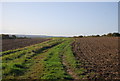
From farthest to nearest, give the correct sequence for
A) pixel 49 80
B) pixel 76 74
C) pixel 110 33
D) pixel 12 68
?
pixel 110 33 < pixel 12 68 < pixel 76 74 < pixel 49 80

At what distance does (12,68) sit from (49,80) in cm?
449

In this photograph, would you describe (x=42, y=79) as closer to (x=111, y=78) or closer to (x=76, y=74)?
(x=76, y=74)

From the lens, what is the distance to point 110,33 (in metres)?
108

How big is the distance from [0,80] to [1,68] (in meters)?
3.50

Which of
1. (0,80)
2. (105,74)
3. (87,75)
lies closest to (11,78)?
(0,80)

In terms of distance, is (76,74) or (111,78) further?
(76,74)

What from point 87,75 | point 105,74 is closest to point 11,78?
point 87,75

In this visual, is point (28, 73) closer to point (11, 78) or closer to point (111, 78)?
point (11, 78)

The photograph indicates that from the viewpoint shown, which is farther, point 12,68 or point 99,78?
point 12,68

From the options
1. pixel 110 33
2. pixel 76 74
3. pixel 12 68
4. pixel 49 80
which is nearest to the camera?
pixel 49 80

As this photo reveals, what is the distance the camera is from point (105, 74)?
498 inches

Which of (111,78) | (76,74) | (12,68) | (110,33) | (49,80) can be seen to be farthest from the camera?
(110,33)

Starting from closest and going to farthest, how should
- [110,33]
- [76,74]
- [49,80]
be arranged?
[49,80]
[76,74]
[110,33]

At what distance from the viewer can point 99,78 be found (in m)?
11.6
